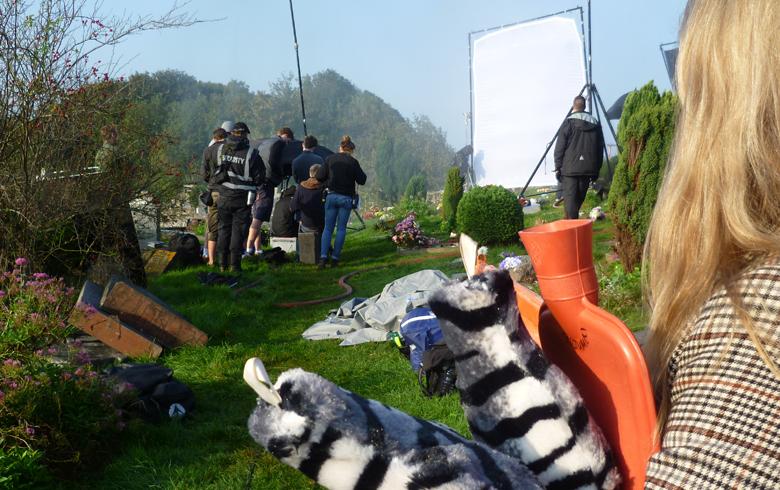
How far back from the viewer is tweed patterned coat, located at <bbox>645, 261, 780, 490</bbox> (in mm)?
937

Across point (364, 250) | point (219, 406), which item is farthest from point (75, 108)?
point (364, 250)

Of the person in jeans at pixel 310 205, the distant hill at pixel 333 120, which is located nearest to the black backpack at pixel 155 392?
the person in jeans at pixel 310 205

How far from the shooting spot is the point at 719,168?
109 centimetres

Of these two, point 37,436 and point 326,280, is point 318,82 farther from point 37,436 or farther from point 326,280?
point 37,436

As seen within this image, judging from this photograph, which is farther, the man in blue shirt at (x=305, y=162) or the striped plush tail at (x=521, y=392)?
the man in blue shirt at (x=305, y=162)

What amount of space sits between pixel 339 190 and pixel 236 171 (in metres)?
2.17

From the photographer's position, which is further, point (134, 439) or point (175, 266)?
point (175, 266)

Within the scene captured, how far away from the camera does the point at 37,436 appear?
3699mm

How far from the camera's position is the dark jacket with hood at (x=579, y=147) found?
11.5 meters

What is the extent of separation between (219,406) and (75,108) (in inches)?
123

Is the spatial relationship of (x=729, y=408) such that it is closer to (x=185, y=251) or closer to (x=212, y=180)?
(x=212, y=180)

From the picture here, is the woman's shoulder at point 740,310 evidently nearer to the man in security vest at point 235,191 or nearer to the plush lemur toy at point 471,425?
the plush lemur toy at point 471,425

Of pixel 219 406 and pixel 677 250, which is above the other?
pixel 677 250

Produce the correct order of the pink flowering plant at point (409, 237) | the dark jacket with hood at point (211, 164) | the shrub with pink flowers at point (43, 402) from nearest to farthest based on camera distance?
the shrub with pink flowers at point (43, 402)
the dark jacket with hood at point (211, 164)
the pink flowering plant at point (409, 237)
